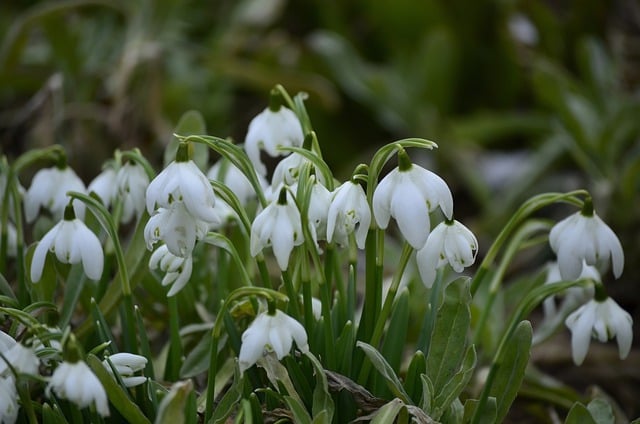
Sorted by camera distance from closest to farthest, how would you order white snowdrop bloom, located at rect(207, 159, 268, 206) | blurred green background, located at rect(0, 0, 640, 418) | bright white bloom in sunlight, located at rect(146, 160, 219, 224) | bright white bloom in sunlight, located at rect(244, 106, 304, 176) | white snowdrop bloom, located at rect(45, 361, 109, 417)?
1. white snowdrop bloom, located at rect(45, 361, 109, 417)
2. bright white bloom in sunlight, located at rect(146, 160, 219, 224)
3. bright white bloom in sunlight, located at rect(244, 106, 304, 176)
4. white snowdrop bloom, located at rect(207, 159, 268, 206)
5. blurred green background, located at rect(0, 0, 640, 418)

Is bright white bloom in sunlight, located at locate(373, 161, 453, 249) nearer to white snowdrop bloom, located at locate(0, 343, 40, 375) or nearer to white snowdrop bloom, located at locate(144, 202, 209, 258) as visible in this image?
white snowdrop bloom, located at locate(144, 202, 209, 258)

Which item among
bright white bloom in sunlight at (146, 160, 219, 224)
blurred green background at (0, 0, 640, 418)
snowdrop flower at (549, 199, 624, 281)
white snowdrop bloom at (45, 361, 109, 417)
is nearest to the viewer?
white snowdrop bloom at (45, 361, 109, 417)

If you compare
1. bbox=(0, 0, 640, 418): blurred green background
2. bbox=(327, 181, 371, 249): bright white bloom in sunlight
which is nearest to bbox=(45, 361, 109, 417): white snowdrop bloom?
bbox=(327, 181, 371, 249): bright white bloom in sunlight

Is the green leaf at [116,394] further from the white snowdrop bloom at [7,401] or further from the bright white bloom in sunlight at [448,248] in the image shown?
the bright white bloom in sunlight at [448,248]

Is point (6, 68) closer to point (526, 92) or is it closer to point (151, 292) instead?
point (151, 292)

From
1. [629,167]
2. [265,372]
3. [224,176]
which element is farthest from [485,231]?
[265,372]
